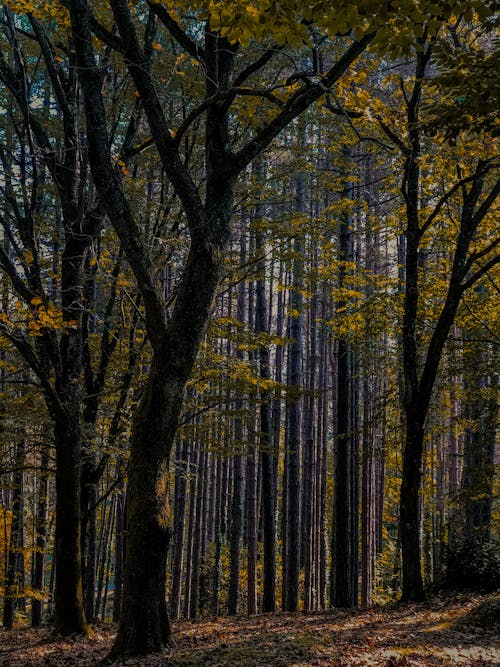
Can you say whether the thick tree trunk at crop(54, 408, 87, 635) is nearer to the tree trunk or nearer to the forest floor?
the forest floor

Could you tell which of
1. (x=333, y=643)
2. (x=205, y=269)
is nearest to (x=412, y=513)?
(x=333, y=643)

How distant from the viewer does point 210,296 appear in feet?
17.2

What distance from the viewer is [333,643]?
20.5ft

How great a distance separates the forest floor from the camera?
17.3 feet

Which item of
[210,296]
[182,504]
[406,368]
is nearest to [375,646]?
[210,296]

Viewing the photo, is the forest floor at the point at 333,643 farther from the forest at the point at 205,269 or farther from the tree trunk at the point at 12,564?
the tree trunk at the point at 12,564

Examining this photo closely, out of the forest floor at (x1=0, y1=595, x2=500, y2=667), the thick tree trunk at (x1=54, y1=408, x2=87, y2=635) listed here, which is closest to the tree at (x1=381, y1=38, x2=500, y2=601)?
the forest floor at (x1=0, y1=595, x2=500, y2=667)

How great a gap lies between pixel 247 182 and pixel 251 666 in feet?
25.2

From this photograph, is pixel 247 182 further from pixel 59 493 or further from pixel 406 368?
pixel 59 493

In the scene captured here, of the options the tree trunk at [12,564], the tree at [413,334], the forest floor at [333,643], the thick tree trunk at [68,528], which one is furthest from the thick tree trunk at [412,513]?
the tree trunk at [12,564]

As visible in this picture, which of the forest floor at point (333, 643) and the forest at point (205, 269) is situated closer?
the forest at point (205, 269)

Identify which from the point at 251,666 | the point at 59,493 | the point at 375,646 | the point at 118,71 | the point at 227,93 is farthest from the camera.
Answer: the point at 118,71

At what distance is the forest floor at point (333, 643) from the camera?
207 inches

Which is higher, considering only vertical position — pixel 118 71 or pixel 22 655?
pixel 118 71
